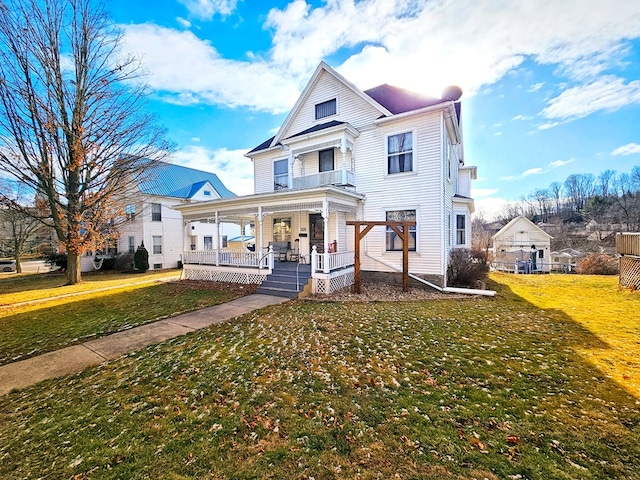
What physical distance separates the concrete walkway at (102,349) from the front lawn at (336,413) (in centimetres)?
49

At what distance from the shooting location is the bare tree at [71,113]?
1278 centimetres

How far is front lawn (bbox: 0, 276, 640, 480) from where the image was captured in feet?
8.50

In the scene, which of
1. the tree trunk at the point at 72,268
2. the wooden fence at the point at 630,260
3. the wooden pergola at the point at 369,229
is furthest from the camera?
the tree trunk at the point at 72,268

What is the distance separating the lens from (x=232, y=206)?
13.0 meters

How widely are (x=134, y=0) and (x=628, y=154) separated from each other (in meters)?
65.3

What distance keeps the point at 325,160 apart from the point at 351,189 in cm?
235

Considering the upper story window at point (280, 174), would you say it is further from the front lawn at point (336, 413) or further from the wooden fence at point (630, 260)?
the wooden fence at point (630, 260)

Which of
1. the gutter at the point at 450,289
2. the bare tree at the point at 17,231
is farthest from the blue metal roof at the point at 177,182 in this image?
the gutter at the point at 450,289

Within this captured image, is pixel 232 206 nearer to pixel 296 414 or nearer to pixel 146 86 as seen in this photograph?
pixel 146 86

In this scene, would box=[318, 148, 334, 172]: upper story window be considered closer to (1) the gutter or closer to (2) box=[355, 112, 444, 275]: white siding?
(2) box=[355, 112, 444, 275]: white siding

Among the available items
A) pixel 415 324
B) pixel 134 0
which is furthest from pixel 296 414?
pixel 134 0

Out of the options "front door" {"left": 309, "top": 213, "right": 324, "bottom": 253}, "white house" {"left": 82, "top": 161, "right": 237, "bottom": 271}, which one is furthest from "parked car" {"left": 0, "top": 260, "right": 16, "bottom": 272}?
"front door" {"left": 309, "top": 213, "right": 324, "bottom": 253}

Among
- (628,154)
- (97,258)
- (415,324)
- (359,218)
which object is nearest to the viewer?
(415,324)

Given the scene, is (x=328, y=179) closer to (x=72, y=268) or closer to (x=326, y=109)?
(x=326, y=109)
